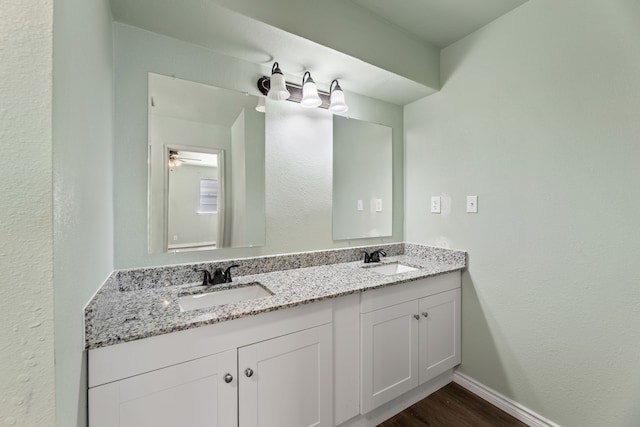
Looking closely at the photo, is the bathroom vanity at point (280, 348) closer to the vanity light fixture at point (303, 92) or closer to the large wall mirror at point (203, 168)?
the large wall mirror at point (203, 168)

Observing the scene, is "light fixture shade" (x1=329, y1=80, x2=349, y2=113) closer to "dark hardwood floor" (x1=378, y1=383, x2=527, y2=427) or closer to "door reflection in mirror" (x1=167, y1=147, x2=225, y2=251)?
"door reflection in mirror" (x1=167, y1=147, x2=225, y2=251)

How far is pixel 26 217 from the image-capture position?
52 centimetres

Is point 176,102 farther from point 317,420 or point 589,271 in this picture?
point 589,271

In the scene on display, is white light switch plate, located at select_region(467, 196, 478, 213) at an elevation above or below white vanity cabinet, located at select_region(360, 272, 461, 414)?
above

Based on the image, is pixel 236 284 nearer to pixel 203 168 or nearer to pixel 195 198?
pixel 195 198

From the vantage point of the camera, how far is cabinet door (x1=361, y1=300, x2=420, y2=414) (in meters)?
1.39

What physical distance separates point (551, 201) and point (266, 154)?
64.7 inches

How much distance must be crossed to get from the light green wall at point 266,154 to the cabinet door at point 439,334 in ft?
2.13

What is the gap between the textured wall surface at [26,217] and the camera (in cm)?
50

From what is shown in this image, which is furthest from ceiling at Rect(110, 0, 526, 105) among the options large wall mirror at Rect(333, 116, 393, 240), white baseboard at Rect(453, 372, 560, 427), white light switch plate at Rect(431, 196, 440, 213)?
white baseboard at Rect(453, 372, 560, 427)

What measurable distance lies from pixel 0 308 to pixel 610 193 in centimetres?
213

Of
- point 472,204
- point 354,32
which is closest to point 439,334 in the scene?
point 472,204

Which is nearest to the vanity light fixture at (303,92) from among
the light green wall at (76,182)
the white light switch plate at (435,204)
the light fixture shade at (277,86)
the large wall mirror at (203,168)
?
the light fixture shade at (277,86)

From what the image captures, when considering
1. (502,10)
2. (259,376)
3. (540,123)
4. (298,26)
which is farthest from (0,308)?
(502,10)
